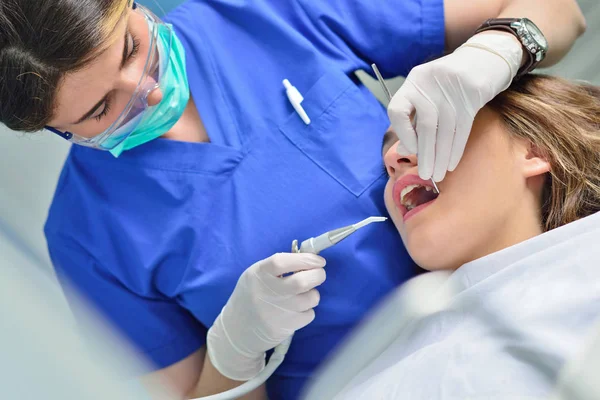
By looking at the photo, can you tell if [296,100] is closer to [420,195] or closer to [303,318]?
[420,195]

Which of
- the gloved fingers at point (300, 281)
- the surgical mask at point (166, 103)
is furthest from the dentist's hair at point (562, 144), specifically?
the surgical mask at point (166, 103)

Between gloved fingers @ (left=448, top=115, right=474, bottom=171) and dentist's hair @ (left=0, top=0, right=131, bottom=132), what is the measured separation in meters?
0.66

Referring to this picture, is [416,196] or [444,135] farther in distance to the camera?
[416,196]

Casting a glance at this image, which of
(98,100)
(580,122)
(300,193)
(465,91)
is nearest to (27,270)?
(98,100)

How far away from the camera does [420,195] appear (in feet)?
3.50

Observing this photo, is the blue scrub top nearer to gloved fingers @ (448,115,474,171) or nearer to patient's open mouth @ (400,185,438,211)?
patient's open mouth @ (400,185,438,211)

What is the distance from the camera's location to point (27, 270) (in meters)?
0.52

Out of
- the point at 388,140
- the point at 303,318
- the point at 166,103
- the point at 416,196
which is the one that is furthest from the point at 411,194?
the point at 166,103

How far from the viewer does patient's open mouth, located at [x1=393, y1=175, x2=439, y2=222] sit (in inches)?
38.8

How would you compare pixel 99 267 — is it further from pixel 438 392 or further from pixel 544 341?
pixel 544 341

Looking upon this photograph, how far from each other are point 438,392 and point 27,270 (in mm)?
619

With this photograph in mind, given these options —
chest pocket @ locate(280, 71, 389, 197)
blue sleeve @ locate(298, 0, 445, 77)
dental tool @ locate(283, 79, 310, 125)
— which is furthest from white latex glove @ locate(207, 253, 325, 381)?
blue sleeve @ locate(298, 0, 445, 77)

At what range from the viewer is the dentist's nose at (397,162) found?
1005mm

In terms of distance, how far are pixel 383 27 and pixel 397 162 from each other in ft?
1.14
